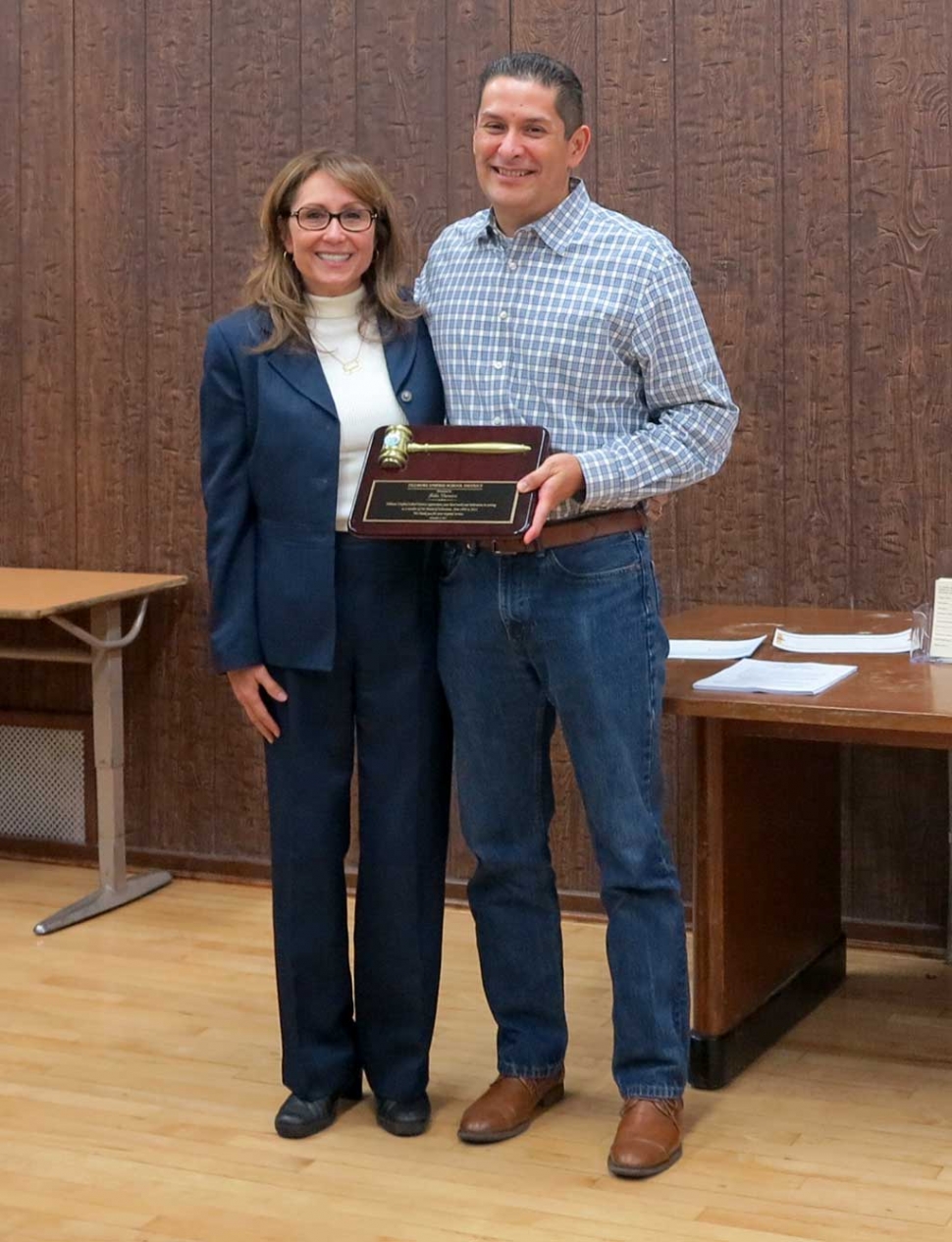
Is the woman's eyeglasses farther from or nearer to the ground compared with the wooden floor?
farther from the ground

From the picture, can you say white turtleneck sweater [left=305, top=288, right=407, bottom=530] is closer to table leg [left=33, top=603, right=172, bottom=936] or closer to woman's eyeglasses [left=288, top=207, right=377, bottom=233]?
woman's eyeglasses [left=288, top=207, right=377, bottom=233]

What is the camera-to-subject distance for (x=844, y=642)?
10.6 ft

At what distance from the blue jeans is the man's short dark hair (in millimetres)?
619

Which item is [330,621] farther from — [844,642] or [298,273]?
[844,642]

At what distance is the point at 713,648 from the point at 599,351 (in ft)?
2.69

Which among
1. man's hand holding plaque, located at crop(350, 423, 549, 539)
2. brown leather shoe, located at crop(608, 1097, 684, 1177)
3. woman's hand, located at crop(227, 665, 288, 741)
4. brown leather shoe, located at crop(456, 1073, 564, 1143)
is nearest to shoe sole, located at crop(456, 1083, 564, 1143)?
brown leather shoe, located at crop(456, 1073, 564, 1143)

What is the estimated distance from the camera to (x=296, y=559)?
264 centimetres

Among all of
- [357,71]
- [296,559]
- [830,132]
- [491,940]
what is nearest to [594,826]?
[491,940]

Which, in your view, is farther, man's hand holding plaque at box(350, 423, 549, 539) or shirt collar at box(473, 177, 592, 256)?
shirt collar at box(473, 177, 592, 256)

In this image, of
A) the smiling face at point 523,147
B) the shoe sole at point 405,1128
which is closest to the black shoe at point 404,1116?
the shoe sole at point 405,1128

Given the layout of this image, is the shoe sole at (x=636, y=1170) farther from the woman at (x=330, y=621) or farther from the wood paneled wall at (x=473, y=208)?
the wood paneled wall at (x=473, y=208)

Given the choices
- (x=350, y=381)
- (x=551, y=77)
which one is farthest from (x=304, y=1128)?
(x=551, y=77)

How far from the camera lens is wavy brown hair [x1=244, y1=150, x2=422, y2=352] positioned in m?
2.63

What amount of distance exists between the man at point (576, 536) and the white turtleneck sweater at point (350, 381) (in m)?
0.10
